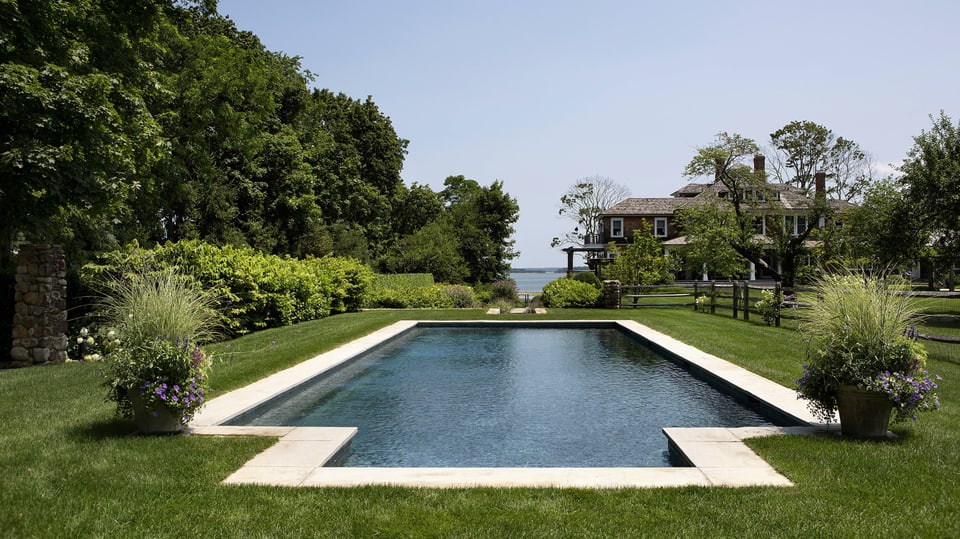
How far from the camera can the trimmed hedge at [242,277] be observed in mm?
12062

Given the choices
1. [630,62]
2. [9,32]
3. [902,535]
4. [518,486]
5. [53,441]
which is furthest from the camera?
[630,62]

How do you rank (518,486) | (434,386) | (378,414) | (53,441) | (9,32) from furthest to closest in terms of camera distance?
(9,32) → (434,386) → (378,414) → (53,441) → (518,486)

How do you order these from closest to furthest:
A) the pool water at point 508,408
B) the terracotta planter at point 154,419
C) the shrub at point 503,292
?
1. the terracotta planter at point 154,419
2. the pool water at point 508,408
3. the shrub at point 503,292

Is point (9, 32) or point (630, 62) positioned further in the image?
point (630, 62)

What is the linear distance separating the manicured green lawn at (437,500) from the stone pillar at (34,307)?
5776 millimetres

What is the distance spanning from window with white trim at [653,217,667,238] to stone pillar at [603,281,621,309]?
2205 cm

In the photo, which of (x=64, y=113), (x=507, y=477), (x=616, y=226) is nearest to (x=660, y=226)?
(x=616, y=226)

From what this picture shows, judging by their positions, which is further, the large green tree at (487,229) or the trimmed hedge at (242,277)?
the large green tree at (487,229)

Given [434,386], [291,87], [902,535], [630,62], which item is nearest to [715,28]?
[630,62]

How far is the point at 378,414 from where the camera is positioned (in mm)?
7812

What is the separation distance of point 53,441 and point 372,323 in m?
11.6

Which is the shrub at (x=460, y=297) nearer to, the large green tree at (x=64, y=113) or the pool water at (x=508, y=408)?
the pool water at (x=508, y=408)

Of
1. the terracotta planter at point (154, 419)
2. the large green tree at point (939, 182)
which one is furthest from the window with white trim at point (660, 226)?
the terracotta planter at point (154, 419)

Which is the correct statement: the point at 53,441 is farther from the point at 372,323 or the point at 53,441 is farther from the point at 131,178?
the point at 131,178
